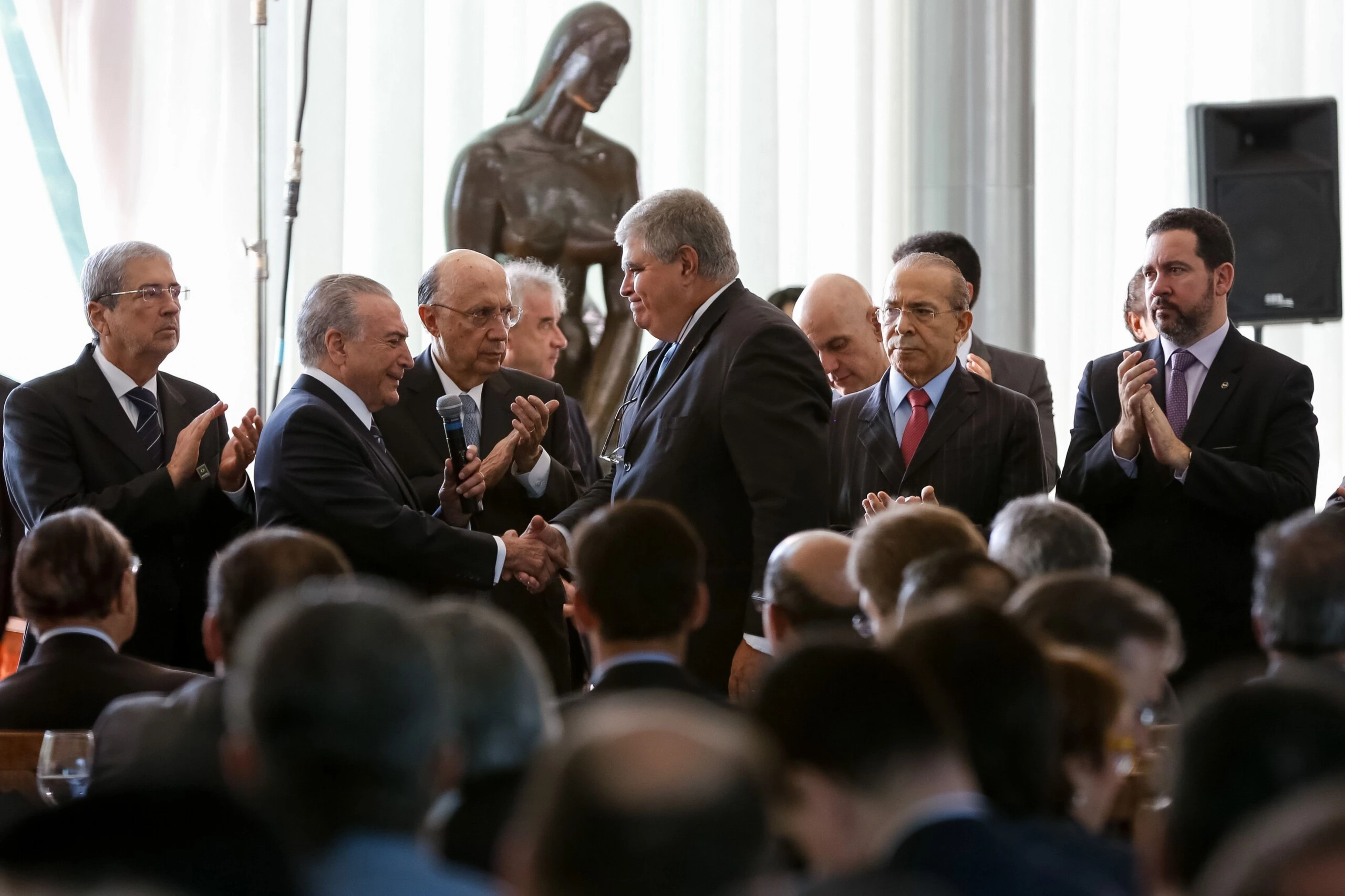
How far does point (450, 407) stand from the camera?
4.09 m

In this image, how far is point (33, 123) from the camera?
21.5 ft

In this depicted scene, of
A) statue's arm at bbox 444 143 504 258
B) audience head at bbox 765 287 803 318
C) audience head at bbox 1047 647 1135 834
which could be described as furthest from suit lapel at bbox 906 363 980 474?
statue's arm at bbox 444 143 504 258

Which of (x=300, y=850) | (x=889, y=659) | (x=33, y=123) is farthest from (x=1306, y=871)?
(x=33, y=123)

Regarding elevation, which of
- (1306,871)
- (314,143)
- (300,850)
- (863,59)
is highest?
(863,59)

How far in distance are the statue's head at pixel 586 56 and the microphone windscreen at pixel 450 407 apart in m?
2.91

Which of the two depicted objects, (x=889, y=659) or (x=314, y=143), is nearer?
(x=889, y=659)

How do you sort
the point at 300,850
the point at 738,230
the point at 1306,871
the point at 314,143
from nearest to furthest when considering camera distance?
the point at 1306,871 < the point at 300,850 < the point at 314,143 < the point at 738,230

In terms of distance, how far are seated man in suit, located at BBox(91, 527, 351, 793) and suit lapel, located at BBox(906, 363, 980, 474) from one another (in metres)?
1.87

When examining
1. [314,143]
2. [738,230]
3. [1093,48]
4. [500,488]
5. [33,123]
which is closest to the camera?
[500,488]

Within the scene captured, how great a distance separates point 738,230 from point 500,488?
12.3ft

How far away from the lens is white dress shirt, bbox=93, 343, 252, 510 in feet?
14.0

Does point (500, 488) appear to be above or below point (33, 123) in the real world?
below

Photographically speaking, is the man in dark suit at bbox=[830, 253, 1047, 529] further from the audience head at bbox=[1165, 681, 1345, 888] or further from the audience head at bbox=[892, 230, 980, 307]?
the audience head at bbox=[1165, 681, 1345, 888]

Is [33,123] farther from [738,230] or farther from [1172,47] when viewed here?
[1172,47]
